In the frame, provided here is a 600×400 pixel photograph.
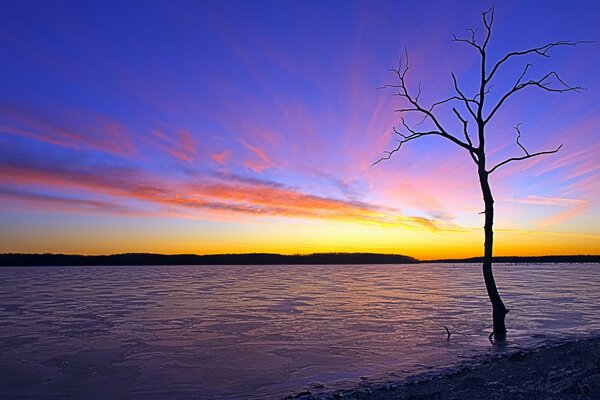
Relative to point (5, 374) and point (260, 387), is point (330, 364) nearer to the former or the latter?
point (260, 387)

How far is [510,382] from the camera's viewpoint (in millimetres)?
9586

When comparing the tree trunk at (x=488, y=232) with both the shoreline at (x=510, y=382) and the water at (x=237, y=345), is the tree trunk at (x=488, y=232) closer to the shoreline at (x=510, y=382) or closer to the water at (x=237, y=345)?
the water at (x=237, y=345)

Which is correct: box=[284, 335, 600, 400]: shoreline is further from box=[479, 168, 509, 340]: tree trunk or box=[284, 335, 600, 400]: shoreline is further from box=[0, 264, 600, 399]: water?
box=[479, 168, 509, 340]: tree trunk

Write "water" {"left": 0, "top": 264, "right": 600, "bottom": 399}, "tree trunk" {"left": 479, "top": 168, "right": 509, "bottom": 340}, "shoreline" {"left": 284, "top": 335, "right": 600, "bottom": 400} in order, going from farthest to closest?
1. "tree trunk" {"left": 479, "top": 168, "right": 509, "bottom": 340}
2. "water" {"left": 0, "top": 264, "right": 600, "bottom": 399}
3. "shoreline" {"left": 284, "top": 335, "right": 600, "bottom": 400}

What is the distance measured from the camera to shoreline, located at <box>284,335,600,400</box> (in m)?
8.06

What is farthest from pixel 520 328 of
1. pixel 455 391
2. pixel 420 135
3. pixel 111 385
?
pixel 111 385

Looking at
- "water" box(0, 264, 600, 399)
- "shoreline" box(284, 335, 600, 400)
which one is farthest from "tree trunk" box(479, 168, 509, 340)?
"shoreline" box(284, 335, 600, 400)

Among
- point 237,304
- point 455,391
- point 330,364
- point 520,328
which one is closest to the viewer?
point 455,391

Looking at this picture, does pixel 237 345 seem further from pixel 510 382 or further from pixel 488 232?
pixel 510 382

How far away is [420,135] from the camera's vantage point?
16750mm

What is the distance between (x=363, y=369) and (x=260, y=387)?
3.18 meters

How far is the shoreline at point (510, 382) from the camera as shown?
26.5ft

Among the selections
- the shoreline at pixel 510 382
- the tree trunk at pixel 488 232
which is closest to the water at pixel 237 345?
the shoreline at pixel 510 382

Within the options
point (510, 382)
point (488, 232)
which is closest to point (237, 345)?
point (488, 232)
